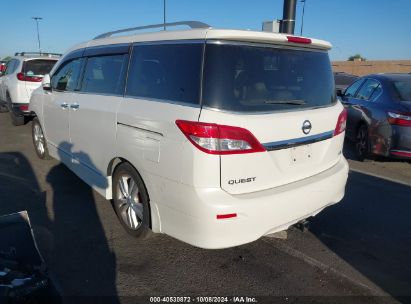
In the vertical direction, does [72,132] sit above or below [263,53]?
below

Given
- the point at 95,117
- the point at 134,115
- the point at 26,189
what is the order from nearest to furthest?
1. the point at 134,115
2. the point at 95,117
3. the point at 26,189

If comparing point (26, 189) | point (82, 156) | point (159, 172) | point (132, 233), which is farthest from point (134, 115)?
point (26, 189)

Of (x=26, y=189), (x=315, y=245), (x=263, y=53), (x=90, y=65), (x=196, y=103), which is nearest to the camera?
(x=196, y=103)

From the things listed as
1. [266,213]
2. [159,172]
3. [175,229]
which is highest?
[159,172]

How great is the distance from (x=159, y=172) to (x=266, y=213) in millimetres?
896

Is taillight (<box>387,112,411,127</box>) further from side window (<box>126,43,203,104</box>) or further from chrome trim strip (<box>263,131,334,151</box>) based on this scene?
side window (<box>126,43,203,104</box>)

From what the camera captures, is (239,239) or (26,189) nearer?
(239,239)

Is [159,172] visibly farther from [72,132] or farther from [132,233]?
A: [72,132]

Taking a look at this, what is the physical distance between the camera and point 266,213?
2.86 metres

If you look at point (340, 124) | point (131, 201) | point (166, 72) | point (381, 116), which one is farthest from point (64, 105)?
point (381, 116)

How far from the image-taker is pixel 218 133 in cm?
263

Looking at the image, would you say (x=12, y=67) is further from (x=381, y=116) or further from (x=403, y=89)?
(x=403, y=89)

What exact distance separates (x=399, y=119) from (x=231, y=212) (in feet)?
14.6

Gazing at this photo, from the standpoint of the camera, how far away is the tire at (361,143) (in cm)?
685
